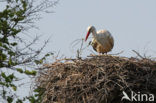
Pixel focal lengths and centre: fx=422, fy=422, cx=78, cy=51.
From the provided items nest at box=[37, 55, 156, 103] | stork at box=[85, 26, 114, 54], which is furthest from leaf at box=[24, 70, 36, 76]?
stork at box=[85, 26, 114, 54]

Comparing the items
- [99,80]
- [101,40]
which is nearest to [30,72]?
[99,80]

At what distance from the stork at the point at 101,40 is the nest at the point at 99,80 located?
8.74 ft

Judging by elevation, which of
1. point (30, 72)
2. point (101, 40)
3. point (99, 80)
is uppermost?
point (101, 40)

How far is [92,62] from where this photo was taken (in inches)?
355

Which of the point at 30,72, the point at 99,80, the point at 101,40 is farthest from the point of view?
the point at 101,40

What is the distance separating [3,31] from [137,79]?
296 cm

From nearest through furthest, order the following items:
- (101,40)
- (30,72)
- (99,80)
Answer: (30,72), (99,80), (101,40)

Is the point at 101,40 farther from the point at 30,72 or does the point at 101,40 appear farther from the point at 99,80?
the point at 30,72

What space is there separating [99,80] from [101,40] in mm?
3830

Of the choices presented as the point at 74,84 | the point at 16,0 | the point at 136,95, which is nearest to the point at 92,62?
the point at 74,84

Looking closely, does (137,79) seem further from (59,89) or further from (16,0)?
(16,0)

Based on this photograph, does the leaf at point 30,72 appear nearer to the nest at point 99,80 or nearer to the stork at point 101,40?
the nest at point 99,80

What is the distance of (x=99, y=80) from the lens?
828 centimetres

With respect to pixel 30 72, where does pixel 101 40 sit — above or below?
above
